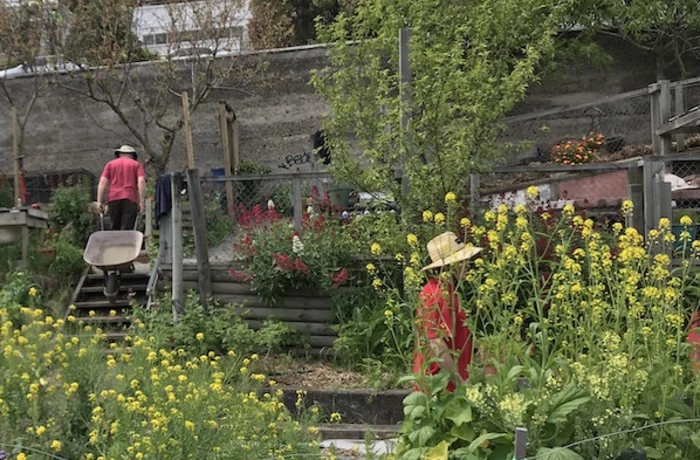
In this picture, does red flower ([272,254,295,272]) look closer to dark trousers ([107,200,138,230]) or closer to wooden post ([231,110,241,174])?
dark trousers ([107,200,138,230])

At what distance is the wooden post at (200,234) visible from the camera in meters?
6.87

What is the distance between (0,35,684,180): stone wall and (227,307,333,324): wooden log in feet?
28.5

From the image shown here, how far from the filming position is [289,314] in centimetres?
689

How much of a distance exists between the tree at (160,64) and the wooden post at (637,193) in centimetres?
953

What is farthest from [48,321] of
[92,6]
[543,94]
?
[543,94]

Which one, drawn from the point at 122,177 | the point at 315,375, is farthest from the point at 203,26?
the point at 315,375

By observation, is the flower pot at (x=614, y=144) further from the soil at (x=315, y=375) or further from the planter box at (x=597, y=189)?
the soil at (x=315, y=375)

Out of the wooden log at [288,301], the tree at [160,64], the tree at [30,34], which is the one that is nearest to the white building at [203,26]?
the tree at [160,64]

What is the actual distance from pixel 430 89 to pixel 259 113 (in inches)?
382

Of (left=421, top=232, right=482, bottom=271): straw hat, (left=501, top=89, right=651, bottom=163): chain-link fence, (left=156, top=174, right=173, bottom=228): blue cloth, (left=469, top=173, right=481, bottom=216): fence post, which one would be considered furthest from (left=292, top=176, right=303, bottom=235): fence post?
(left=501, top=89, right=651, bottom=163): chain-link fence

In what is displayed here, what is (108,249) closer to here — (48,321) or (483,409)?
(48,321)

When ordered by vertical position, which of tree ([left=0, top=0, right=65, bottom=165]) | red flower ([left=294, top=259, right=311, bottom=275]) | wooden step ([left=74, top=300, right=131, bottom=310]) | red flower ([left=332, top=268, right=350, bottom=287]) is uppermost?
tree ([left=0, top=0, right=65, bottom=165])

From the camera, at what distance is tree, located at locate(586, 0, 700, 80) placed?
12.3 m

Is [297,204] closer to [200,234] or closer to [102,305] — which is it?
[200,234]
